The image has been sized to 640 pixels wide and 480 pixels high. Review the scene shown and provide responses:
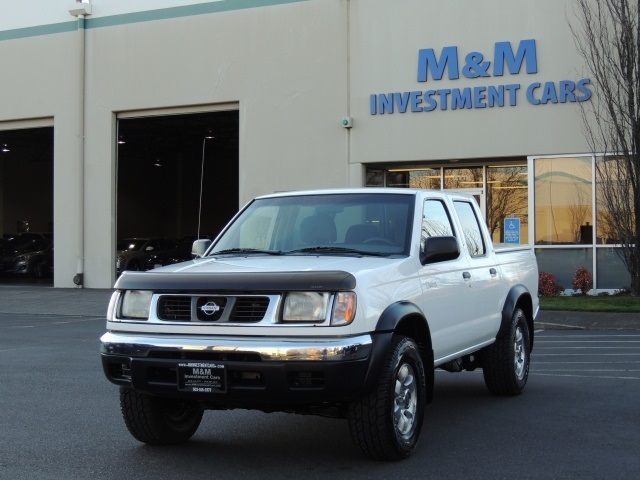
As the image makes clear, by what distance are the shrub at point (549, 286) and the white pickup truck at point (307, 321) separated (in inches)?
534

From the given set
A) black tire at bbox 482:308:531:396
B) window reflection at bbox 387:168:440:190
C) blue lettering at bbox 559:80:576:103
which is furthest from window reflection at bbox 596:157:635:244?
black tire at bbox 482:308:531:396

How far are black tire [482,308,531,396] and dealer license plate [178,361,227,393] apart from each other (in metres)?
3.62

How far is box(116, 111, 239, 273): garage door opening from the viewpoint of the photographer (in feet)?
141

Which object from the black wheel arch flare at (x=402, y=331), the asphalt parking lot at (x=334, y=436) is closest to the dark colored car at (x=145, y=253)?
the asphalt parking lot at (x=334, y=436)

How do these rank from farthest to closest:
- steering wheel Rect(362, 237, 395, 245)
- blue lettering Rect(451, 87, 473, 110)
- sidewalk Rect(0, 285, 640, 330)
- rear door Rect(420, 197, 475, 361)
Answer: blue lettering Rect(451, 87, 473, 110)
sidewalk Rect(0, 285, 640, 330)
steering wheel Rect(362, 237, 395, 245)
rear door Rect(420, 197, 475, 361)

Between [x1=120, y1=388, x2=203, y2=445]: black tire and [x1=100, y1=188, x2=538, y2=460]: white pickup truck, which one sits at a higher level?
[x1=100, y1=188, x2=538, y2=460]: white pickup truck

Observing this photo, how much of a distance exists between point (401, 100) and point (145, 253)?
1417 centimetres

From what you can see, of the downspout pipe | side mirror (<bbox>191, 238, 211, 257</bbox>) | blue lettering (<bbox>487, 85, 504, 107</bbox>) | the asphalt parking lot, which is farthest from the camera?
the downspout pipe

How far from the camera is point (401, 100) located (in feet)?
75.0

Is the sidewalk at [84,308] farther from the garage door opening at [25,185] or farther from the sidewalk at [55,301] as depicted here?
the garage door opening at [25,185]

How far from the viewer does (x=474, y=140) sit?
72.5ft

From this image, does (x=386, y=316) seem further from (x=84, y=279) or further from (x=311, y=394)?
(x=84, y=279)

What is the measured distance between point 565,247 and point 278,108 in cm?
824

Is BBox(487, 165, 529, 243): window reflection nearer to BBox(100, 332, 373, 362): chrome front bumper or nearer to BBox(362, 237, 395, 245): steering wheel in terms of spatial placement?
BBox(362, 237, 395, 245): steering wheel
